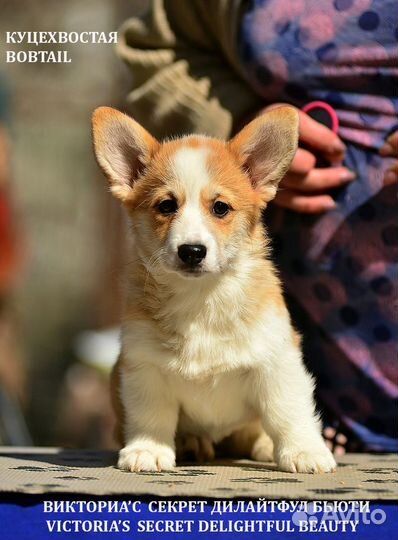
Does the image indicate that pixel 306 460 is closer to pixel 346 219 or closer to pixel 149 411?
pixel 149 411

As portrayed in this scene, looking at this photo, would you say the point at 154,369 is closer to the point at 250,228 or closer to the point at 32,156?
the point at 250,228

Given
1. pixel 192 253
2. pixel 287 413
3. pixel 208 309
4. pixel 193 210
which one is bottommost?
pixel 287 413

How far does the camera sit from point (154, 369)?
2.24 meters

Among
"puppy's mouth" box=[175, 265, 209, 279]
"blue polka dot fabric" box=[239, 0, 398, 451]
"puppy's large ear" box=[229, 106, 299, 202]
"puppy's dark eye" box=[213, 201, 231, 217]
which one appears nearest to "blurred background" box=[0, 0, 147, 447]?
"blue polka dot fabric" box=[239, 0, 398, 451]

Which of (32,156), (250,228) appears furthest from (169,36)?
(32,156)

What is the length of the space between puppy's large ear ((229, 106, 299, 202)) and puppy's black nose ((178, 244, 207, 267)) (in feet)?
1.15

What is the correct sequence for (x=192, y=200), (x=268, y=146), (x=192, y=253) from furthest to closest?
(x=268, y=146), (x=192, y=200), (x=192, y=253)

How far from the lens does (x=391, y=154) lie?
2557 millimetres

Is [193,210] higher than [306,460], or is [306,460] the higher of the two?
[193,210]

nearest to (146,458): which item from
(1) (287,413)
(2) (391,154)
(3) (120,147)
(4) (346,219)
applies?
(1) (287,413)

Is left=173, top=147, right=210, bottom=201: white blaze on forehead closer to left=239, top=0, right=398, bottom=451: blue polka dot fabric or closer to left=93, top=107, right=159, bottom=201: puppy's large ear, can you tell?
left=93, top=107, right=159, bottom=201: puppy's large ear

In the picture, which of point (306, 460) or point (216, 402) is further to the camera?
point (216, 402)

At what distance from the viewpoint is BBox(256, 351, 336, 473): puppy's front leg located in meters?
2.21

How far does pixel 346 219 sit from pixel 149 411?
0.89 metres
